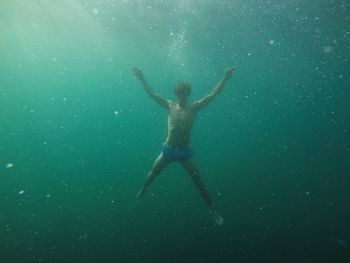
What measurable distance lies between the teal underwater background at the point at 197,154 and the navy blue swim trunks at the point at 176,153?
2.96 m

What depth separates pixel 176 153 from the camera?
19.9ft

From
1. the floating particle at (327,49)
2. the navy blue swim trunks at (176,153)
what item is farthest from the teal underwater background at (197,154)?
the navy blue swim trunks at (176,153)

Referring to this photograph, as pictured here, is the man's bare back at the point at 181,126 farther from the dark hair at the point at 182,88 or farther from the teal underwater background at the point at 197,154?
the teal underwater background at the point at 197,154

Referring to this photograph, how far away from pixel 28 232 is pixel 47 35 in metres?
31.0

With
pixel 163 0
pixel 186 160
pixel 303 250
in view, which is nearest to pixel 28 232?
pixel 186 160

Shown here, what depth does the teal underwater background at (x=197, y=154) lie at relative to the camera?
8.23 meters

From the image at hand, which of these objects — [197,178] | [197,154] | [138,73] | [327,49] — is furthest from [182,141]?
[197,154]

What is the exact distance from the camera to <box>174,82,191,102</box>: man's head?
239 inches

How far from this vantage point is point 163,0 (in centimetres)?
1827

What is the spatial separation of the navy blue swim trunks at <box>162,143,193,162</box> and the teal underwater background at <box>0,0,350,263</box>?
2963mm

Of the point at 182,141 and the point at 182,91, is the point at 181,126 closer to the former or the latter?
the point at 182,141

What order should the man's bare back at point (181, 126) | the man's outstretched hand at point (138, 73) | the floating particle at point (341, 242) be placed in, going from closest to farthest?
the man's bare back at point (181, 126), the man's outstretched hand at point (138, 73), the floating particle at point (341, 242)

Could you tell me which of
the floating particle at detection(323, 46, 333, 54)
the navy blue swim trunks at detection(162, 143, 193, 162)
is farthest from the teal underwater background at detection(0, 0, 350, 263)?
the navy blue swim trunks at detection(162, 143, 193, 162)

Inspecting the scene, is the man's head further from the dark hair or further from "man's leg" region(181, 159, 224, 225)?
"man's leg" region(181, 159, 224, 225)
